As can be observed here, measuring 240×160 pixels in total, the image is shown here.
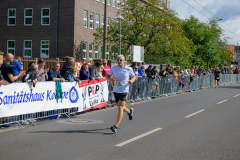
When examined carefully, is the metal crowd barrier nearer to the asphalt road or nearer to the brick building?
the asphalt road

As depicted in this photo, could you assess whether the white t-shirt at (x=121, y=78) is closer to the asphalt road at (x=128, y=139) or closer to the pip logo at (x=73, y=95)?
the asphalt road at (x=128, y=139)

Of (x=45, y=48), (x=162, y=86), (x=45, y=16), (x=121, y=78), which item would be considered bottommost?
(x=162, y=86)

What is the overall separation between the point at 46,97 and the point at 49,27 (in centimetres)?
3246

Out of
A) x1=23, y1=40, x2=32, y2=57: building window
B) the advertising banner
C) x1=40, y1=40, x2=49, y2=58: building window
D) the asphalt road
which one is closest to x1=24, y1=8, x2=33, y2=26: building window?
x1=23, y1=40, x2=32, y2=57: building window

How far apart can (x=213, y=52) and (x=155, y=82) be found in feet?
164

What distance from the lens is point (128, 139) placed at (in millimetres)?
8648

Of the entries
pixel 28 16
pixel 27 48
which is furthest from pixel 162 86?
pixel 28 16

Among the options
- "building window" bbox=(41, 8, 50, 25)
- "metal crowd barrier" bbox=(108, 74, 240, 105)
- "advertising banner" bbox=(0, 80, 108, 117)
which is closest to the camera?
"advertising banner" bbox=(0, 80, 108, 117)

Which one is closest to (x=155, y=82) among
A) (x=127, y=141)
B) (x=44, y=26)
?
(x=127, y=141)

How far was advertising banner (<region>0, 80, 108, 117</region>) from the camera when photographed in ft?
33.0

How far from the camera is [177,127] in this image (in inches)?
415

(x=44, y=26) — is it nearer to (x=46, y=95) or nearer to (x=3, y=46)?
(x=3, y=46)

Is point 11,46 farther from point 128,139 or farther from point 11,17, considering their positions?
point 128,139

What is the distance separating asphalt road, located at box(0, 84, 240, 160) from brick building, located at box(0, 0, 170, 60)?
30362 mm
